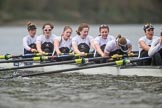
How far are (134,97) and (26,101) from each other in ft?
7.36

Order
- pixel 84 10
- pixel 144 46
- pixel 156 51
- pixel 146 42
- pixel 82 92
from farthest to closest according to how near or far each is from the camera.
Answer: pixel 84 10 → pixel 146 42 → pixel 144 46 → pixel 156 51 → pixel 82 92

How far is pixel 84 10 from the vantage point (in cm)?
10850

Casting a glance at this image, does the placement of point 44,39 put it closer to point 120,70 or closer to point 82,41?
point 82,41

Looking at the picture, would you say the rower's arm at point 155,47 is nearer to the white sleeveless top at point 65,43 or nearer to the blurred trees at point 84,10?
the white sleeveless top at point 65,43

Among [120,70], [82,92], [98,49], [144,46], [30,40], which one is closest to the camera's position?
[82,92]

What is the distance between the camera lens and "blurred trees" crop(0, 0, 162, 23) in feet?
333

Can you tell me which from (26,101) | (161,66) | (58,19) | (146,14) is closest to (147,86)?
(161,66)

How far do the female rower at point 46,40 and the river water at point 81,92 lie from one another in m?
2.39

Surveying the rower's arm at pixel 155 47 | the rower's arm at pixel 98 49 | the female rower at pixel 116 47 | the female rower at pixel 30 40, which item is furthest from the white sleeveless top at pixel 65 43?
the rower's arm at pixel 155 47

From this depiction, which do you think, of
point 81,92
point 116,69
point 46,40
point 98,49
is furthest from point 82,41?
point 81,92

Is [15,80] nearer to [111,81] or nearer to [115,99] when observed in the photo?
[111,81]

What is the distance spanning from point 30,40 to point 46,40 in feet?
3.22

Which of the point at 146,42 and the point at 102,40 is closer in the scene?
the point at 146,42

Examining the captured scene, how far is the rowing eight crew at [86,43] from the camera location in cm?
1340
